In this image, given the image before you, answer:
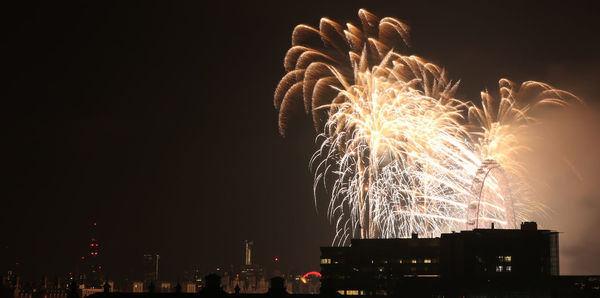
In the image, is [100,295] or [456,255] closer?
[100,295]

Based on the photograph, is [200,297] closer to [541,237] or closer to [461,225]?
[461,225]

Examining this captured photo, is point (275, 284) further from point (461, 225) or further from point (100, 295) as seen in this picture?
point (461, 225)

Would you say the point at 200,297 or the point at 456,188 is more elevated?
the point at 456,188

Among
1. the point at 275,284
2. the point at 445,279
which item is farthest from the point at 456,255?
the point at 275,284

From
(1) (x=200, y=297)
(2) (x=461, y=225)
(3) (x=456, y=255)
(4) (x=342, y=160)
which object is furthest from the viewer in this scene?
(3) (x=456, y=255)

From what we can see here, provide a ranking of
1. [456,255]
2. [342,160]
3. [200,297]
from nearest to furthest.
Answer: [200,297] → [342,160] → [456,255]

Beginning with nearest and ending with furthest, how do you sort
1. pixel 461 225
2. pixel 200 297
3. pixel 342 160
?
pixel 200 297 < pixel 342 160 < pixel 461 225

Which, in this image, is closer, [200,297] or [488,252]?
[200,297]

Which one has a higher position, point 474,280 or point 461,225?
point 461,225

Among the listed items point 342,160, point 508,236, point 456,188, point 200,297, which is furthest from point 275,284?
point 508,236
